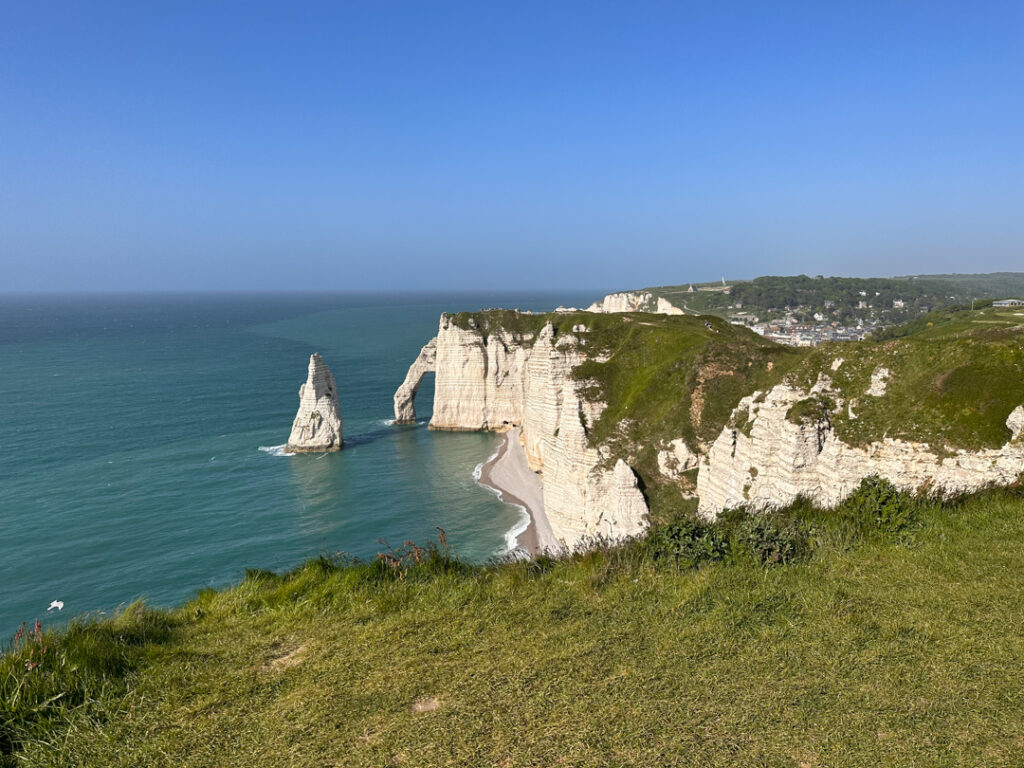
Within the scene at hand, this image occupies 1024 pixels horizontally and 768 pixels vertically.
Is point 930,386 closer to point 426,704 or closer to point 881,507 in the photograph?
point 881,507

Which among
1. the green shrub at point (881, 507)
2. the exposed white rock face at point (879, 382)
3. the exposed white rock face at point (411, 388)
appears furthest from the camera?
the exposed white rock face at point (411, 388)

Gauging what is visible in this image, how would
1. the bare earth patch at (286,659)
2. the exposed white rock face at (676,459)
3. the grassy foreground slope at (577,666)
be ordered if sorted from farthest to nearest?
the exposed white rock face at (676,459)
the bare earth patch at (286,659)
the grassy foreground slope at (577,666)

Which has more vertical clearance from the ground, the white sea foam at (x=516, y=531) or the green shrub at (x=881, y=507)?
the green shrub at (x=881, y=507)

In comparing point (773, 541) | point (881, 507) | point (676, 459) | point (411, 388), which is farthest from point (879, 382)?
point (411, 388)

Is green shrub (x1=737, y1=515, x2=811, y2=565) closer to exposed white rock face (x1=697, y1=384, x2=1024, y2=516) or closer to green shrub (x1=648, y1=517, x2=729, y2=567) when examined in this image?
green shrub (x1=648, y1=517, x2=729, y2=567)

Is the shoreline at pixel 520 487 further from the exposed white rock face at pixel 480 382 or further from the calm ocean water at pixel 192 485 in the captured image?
the exposed white rock face at pixel 480 382

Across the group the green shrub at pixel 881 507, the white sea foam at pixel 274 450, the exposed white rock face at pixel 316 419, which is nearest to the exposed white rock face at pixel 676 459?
the green shrub at pixel 881 507

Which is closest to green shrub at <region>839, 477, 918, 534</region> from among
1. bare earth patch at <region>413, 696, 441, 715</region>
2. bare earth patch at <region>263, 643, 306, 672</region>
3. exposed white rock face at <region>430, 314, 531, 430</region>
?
bare earth patch at <region>413, 696, 441, 715</region>

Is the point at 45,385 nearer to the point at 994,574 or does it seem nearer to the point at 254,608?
the point at 254,608
